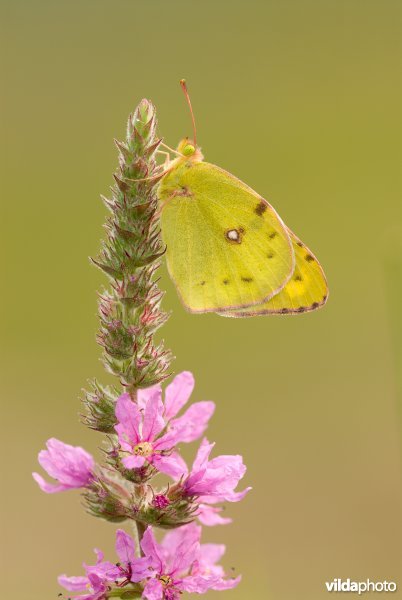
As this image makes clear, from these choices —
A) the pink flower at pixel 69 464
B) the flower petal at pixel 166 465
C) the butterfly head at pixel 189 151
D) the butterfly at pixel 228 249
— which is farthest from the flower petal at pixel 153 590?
the butterfly head at pixel 189 151

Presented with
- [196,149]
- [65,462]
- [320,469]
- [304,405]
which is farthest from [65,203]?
[65,462]

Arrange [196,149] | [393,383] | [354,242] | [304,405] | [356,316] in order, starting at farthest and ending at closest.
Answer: [354,242]
[356,316]
[304,405]
[196,149]
[393,383]

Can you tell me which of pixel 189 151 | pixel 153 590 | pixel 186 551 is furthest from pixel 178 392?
pixel 189 151

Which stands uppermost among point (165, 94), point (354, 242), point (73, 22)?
point (73, 22)

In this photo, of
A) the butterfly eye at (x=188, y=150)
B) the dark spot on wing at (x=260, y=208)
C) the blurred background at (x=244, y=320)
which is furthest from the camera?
the blurred background at (x=244, y=320)

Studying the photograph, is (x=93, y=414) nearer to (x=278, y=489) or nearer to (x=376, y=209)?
(x=278, y=489)

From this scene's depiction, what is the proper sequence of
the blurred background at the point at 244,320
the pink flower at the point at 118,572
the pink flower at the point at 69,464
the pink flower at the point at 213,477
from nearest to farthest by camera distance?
1. the pink flower at the point at 118,572
2. the pink flower at the point at 213,477
3. the pink flower at the point at 69,464
4. the blurred background at the point at 244,320

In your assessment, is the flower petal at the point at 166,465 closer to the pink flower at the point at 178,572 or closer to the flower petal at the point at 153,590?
the pink flower at the point at 178,572

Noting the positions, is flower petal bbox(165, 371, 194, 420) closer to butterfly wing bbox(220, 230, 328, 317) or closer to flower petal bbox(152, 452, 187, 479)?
flower petal bbox(152, 452, 187, 479)
